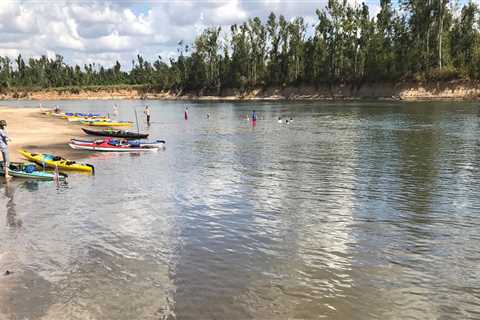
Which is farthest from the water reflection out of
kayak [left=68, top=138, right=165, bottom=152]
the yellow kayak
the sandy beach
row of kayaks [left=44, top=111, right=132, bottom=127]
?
row of kayaks [left=44, top=111, right=132, bottom=127]

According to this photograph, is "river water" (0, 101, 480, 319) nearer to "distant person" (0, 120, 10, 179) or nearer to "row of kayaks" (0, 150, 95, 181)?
"row of kayaks" (0, 150, 95, 181)

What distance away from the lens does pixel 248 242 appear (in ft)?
51.5

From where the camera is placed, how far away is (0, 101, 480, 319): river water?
11.3 meters

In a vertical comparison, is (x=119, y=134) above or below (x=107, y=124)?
below

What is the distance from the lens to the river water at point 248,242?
1129 centimetres

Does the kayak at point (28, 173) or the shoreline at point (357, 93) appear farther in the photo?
the shoreline at point (357, 93)

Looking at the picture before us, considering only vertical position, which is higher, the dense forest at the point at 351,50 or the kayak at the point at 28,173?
the dense forest at the point at 351,50

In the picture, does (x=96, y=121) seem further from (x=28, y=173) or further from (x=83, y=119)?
(x=28, y=173)

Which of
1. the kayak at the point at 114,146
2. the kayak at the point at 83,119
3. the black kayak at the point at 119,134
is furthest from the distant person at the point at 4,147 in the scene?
the kayak at the point at 83,119

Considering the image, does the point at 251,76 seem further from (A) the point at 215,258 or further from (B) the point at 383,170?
(A) the point at 215,258

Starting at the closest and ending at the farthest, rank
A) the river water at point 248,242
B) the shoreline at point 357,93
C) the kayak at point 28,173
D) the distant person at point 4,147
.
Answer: the river water at point 248,242 < the distant person at point 4,147 < the kayak at point 28,173 < the shoreline at point 357,93

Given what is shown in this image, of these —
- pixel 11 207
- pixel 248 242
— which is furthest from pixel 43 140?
pixel 248 242

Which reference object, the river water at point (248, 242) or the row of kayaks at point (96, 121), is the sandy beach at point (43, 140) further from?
the river water at point (248, 242)

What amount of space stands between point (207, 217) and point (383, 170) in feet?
47.6
